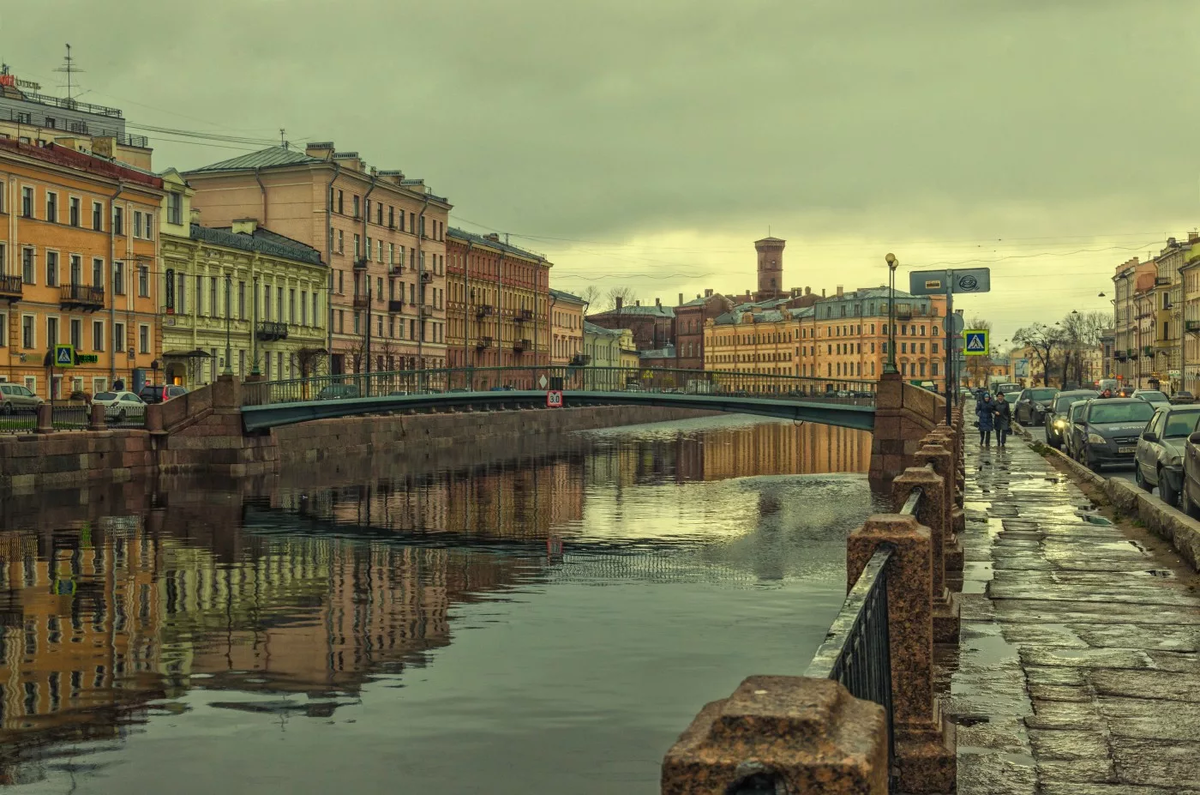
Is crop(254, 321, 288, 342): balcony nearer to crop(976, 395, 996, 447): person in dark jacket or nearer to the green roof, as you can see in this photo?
the green roof

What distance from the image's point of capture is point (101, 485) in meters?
40.6

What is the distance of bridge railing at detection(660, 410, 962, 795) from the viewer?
309 centimetres

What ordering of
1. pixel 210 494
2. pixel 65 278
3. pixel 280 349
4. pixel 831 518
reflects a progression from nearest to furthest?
pixel 831 518 → pixel 210 494 → pixel 65 278 → pixel 280 349

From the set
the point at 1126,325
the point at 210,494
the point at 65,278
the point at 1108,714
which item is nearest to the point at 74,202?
the point at 65,278

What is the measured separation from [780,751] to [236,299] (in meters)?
67.3

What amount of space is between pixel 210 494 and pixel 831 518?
17043 millimetres

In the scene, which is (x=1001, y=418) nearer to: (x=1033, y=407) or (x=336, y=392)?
(x=336, y=392)

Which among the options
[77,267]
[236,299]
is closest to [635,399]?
[77,267]

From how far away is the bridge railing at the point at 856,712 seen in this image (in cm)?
309

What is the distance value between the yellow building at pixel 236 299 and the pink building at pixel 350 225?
171 centimetres

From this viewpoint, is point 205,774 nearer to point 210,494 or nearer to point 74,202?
point 210,494

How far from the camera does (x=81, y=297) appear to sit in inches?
2188

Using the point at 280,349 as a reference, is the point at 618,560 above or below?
below

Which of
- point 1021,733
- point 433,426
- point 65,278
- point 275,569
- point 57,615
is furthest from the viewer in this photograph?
point 433,426
